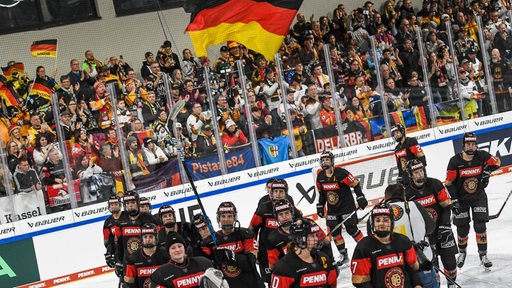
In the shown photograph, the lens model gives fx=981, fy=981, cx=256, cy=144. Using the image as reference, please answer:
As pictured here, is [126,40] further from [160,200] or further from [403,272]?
[403,272]

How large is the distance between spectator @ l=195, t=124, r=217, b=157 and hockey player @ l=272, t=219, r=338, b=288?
7.89 meters

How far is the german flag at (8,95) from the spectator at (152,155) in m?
2.56

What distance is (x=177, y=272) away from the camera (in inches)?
329

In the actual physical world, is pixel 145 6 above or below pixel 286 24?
above

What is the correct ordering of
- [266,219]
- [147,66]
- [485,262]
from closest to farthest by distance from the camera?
1. [266,219]
2. [485,262]
3. [147,66]

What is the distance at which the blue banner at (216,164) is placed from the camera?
1595 centimetres

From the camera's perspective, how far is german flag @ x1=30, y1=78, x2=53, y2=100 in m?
16.5

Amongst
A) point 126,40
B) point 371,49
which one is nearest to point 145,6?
point 126,40

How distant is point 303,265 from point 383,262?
68cm

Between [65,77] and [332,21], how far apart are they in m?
6.96

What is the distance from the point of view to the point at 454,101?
18.5 meters

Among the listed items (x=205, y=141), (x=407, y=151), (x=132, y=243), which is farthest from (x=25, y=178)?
(x=407, y=151)

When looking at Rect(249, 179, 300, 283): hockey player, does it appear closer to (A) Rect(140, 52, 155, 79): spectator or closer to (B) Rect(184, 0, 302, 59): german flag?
(B) Rect(184, 0, 302, 59): german flag

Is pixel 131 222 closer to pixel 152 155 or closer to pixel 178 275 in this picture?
pixel 178 275
